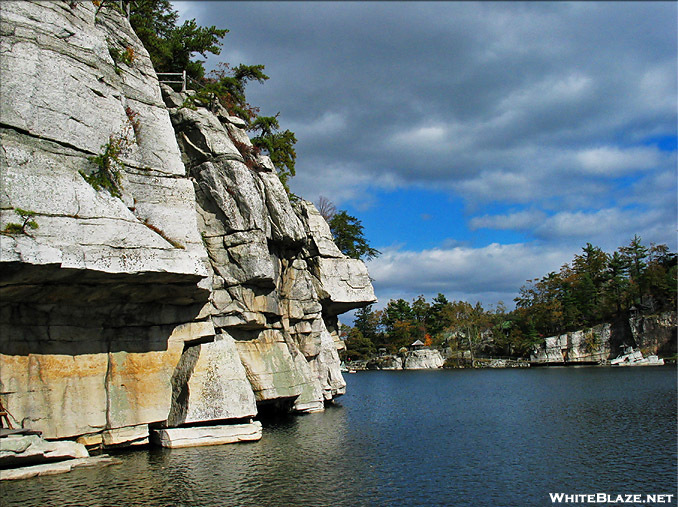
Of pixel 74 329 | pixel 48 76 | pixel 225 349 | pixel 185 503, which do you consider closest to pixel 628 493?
pixel 185 503

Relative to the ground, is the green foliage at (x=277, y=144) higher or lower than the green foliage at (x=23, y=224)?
higher

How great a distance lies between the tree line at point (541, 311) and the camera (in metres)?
84.3

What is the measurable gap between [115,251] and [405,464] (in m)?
12.4

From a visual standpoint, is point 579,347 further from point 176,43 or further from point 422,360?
point 176,43

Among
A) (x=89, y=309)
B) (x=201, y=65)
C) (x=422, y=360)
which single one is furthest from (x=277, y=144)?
(x=422, y=360)

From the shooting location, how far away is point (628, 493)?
15039mm

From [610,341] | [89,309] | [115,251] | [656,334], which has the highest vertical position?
[115,251]

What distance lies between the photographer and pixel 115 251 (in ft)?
56.0

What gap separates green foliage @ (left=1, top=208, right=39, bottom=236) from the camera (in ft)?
50.3

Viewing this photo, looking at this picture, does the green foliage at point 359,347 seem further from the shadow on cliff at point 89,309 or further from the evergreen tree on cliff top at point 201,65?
the shadow on cliff at point 89,309

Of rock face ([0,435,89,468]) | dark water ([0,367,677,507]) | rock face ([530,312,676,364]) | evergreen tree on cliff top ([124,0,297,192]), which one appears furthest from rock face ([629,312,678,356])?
rock face ([0,435,89,468])

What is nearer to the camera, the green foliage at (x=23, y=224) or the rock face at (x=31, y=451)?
the green foliage at (x=23, y=224)

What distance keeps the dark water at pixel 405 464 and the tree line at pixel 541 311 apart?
196ft

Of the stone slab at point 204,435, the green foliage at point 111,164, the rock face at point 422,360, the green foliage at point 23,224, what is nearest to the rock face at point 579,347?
the rock face at point 422,360
